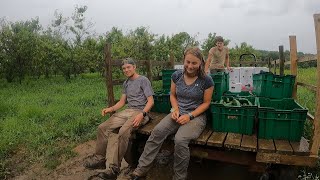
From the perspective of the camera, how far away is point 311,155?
11.3ft

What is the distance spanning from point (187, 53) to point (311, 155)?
6.43 feet

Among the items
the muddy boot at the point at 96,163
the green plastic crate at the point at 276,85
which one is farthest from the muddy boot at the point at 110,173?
the green plastic crate at the point at 276,85

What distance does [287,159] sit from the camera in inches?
137

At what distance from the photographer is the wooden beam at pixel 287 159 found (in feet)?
11.2

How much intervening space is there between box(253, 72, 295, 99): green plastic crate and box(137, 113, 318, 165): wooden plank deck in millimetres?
1872

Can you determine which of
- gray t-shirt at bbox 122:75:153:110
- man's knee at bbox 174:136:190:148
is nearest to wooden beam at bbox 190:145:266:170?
man's knee at bbox 174:136:190:148

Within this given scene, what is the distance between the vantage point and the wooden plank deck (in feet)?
11.4

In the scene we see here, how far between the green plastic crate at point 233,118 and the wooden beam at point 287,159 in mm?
571

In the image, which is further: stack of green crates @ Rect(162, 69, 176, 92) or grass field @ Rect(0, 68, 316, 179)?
stack of green crates @ Rect(162, 69, 176, 92)

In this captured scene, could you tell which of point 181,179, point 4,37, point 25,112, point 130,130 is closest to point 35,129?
point 25,112

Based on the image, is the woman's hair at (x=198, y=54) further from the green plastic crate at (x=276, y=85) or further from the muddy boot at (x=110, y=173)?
the green plastic crate at (x=276, y=85)

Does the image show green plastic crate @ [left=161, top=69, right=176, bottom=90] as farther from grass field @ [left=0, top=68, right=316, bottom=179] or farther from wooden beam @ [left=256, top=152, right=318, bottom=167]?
wooden beam @ [left=256, top=152, right=318, bottom=167]

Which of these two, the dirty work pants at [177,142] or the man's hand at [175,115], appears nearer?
the dirty work pants at [177,142]

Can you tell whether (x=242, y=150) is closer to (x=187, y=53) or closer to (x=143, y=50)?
(x=187, y=53)
